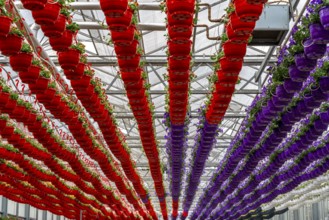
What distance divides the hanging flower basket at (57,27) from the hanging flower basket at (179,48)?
1.29m

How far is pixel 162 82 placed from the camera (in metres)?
15.4

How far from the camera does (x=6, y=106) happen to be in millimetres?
9500

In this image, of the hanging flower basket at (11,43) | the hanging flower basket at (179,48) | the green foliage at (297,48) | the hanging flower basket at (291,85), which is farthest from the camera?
the hanging flower basket at (291,85)

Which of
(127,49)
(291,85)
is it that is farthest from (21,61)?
(291,85)

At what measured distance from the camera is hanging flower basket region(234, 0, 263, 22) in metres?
6.01

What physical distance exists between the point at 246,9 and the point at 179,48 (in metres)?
1.27

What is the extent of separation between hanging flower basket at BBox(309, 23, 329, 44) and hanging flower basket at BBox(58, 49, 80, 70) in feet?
9.65

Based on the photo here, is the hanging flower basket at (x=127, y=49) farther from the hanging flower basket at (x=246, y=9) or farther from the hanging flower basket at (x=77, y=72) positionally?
→ the hanging flower basket at (x=246, y=9)

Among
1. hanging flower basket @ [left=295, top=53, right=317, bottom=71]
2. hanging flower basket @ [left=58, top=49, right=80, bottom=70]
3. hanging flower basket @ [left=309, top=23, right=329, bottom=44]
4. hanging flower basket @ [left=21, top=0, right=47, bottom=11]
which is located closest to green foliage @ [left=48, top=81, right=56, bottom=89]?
hanging flower basket @ [left=58, top=49, right=80, bottom=70]

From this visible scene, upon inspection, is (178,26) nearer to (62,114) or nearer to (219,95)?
(219,95)

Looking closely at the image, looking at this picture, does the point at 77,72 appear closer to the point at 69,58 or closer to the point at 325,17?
the point at 69,58

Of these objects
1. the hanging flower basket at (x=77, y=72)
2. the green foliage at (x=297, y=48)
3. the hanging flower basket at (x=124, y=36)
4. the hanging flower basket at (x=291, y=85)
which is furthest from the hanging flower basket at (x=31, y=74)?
the hanging flower basket at (x=291, y=85)

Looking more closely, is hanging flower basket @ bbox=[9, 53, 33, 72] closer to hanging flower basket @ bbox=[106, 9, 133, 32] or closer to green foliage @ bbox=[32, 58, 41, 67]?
green foliage @ bbox=[32, 58, 41, 67]

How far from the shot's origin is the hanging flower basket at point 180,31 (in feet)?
21.0
